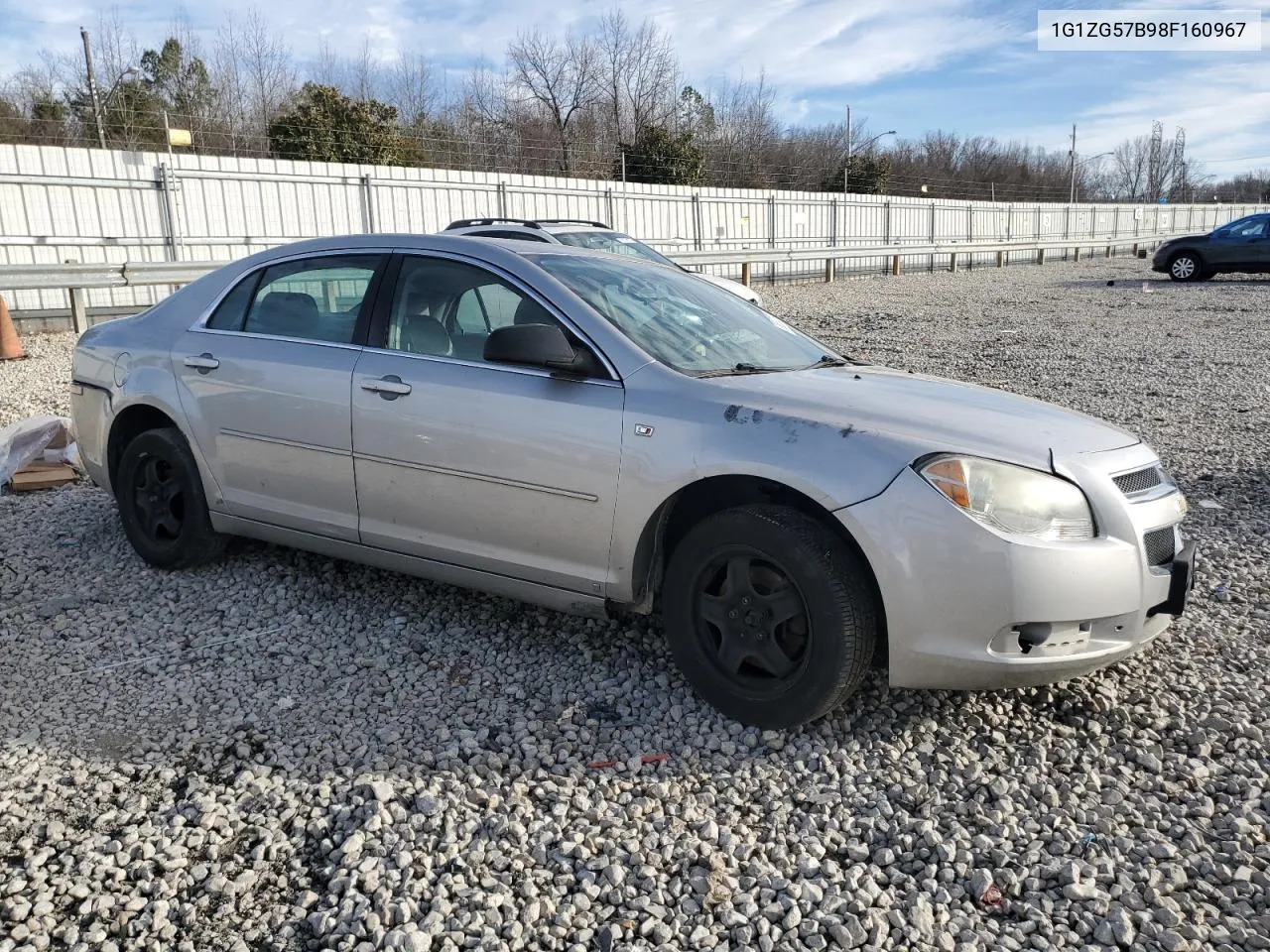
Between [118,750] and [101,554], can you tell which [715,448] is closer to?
[118,750]

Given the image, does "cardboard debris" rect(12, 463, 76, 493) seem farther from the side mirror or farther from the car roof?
the side mirror

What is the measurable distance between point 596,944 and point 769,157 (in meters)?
44.9

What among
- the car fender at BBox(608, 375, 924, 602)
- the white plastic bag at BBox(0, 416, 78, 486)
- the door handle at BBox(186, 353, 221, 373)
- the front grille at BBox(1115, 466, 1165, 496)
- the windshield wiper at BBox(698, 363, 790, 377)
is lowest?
the white plastic bag at BBox(0, 416, 78, 486)

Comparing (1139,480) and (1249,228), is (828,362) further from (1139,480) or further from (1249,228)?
(1249,228)

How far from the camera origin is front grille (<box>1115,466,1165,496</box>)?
3201mm

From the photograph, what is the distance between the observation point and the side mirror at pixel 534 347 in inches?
138

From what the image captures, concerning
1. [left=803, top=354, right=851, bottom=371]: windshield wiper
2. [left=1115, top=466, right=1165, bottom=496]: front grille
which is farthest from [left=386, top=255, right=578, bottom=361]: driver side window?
[left=1115, top=466, right=1165, bottom=496]: front grille

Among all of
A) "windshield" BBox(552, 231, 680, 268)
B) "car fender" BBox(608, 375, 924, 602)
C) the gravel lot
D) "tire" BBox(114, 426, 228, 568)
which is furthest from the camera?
"windshield" BBox(552, 231, 680, 268)

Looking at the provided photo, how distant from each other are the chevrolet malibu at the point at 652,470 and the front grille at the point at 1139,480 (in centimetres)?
1

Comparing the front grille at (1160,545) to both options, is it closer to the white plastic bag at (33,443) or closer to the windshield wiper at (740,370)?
the windshield wiper at (740,370)

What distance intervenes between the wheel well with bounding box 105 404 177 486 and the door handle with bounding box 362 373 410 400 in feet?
4.81

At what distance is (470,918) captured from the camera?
2486mm

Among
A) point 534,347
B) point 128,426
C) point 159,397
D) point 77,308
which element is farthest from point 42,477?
point 77,308

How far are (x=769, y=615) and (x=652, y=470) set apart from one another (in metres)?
0.61
